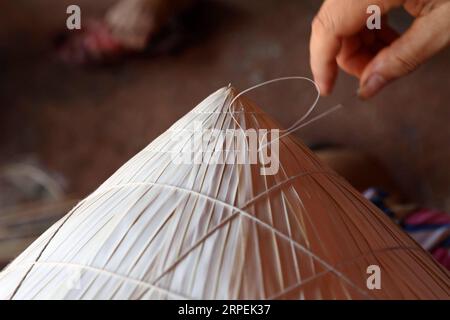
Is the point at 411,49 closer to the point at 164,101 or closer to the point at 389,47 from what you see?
the point at 389,47

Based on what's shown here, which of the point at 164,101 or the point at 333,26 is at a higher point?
the point at 164,101

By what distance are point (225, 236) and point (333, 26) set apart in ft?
1.43

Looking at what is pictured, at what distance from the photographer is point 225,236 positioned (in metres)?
0.51

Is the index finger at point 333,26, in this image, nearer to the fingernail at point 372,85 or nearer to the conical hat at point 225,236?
the fingernail at point 372,85

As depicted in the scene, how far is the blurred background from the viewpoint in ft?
6.58

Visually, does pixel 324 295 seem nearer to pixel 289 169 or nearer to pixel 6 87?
pixel 289 169

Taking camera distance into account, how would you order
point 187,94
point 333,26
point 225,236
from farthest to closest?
point 187,94, point 333,26, point 225,236

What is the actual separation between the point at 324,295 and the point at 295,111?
1.68 m

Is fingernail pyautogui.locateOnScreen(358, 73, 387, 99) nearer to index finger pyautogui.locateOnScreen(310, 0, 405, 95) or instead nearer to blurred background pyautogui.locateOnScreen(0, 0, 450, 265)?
index finger pyautogui.locateOnScreen(310, 0, 405, 95)

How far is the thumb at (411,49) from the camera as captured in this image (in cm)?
81

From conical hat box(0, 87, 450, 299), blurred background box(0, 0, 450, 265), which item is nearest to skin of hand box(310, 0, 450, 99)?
conical hat box(0, 87, 450, 299)
